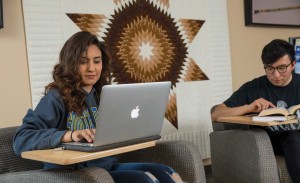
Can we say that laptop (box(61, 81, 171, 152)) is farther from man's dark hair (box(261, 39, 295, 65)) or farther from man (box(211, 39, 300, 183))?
man's dark hair (box(261, 39, 295, 65))

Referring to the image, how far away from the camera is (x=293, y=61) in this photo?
2186 millimetres

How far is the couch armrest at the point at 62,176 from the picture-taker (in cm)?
119

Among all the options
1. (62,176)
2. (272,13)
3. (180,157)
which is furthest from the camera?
(272,13)

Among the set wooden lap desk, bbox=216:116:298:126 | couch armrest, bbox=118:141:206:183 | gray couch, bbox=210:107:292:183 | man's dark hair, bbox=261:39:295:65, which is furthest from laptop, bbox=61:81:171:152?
man's dark hair, bbox=261:39:295:65

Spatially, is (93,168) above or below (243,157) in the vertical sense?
above

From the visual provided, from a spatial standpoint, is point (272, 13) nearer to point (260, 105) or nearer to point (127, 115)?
point (260, 105)

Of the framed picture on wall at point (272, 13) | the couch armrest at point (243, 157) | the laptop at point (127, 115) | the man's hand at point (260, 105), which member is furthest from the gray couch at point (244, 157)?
the framed picture on wall at point (272, 13)

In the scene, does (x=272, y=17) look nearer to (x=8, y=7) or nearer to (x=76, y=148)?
(x=8, y=7)

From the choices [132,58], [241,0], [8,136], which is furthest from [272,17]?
[8,136]

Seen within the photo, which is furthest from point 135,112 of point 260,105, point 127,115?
point 260,105

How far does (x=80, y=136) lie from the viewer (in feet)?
4.07

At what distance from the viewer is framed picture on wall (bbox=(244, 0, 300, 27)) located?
3109 millimetres

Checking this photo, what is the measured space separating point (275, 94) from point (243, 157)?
496mm

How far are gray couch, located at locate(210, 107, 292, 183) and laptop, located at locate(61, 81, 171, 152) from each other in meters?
0.69
